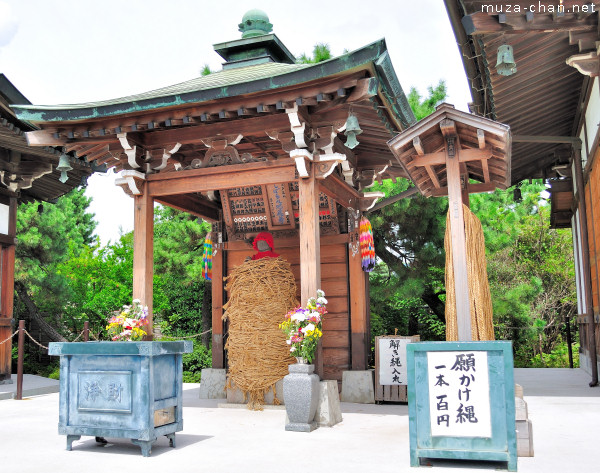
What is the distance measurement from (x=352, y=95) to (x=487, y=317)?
300cm

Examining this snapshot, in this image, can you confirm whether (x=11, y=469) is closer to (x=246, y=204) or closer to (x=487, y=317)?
(x=487, y=317)

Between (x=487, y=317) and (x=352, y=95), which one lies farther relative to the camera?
(x=352, y=95)

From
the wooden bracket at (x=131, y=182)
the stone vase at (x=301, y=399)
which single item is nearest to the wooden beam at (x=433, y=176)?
the stone vase at (x=301, y=399)

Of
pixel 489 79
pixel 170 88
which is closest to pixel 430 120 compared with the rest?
pixel 489 79

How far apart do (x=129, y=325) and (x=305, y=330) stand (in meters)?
2.47

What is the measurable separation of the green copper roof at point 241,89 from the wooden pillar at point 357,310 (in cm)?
246

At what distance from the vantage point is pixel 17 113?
7.70 meters

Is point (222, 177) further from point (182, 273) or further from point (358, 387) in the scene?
point (182, 273)

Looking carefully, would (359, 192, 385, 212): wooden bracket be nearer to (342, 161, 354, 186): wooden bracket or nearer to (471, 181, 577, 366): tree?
(342, 161, 354, 186): wooden bracket

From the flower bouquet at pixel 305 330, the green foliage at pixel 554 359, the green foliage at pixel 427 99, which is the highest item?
the green foliage at pixel 427 99

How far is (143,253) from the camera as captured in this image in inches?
313

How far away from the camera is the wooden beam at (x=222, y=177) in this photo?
24.7 ft

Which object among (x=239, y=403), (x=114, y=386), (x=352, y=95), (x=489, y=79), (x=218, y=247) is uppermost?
(x=489, y=79)

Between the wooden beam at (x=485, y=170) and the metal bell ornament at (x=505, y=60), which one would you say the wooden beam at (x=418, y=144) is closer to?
the wooden beam at (x=485, y=170)
